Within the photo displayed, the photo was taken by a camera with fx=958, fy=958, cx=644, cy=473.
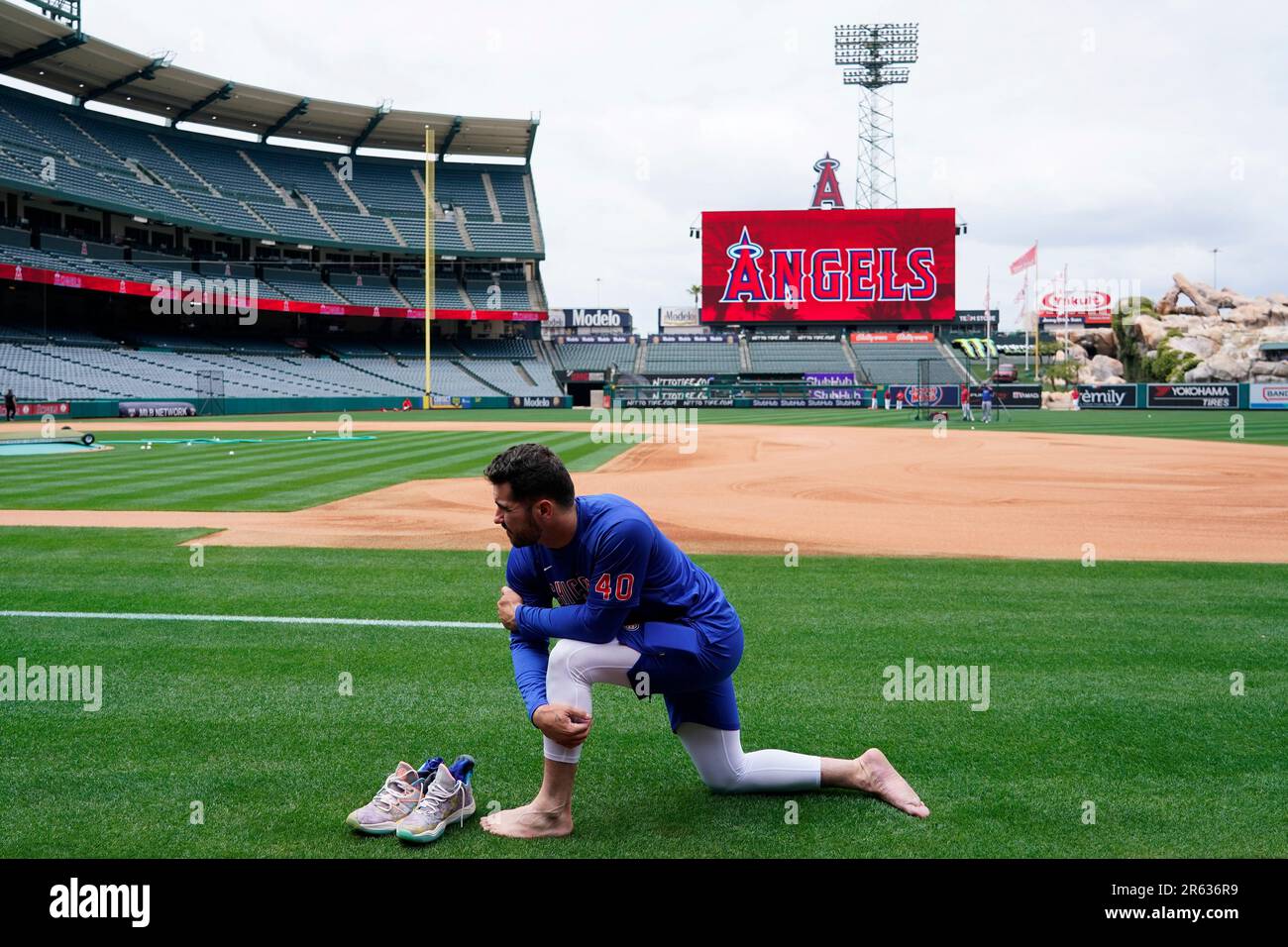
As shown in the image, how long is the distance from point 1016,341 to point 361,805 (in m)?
101

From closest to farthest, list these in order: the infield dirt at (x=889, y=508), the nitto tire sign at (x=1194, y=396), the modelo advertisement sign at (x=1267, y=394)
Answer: the infield dirt at (x=889, y=508)
the modelo advertisement sign at (x=1267, y=394)
the nitto tire sign at (x=1194, y=396)

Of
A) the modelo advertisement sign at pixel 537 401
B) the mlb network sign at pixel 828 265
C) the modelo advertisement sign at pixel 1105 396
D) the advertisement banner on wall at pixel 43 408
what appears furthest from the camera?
the mlb network sign at pixel 828 265

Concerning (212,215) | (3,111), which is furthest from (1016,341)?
(3,111)

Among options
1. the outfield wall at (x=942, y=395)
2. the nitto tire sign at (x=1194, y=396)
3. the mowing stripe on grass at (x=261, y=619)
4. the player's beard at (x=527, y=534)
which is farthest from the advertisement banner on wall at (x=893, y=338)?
the player's beard at (x=527, y=534)

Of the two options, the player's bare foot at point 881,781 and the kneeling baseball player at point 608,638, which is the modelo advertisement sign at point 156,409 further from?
the player's bare foot at point 881,781

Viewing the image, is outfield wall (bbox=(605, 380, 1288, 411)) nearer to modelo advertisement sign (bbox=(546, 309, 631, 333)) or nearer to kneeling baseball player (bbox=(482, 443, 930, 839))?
modelo advertisement sign (bbox=(546, 309, 631, 333))

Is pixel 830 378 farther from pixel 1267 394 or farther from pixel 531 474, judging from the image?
pixel 531 474

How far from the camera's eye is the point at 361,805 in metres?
4.16

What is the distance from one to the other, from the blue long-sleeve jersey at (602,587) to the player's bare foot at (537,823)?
38 centimetres

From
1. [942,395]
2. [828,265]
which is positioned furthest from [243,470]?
[828,265]

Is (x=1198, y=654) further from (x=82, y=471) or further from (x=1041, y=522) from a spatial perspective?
(x=82, y=471)

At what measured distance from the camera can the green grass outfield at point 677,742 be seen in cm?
388
